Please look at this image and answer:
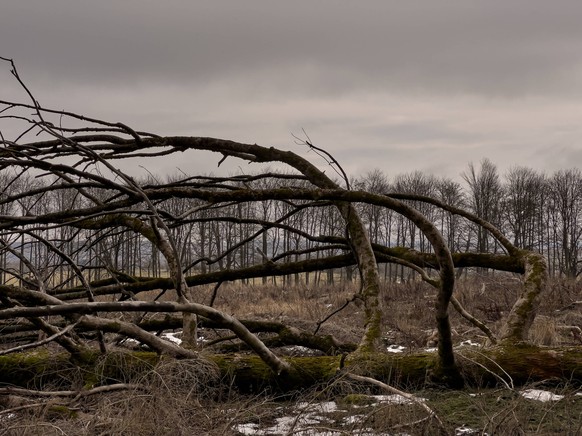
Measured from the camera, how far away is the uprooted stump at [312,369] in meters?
4.07

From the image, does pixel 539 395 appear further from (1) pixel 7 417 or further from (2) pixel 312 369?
(1) pixel 7 417

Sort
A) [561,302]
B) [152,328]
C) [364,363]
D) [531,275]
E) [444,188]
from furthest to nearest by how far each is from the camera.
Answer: [444,188]
[561,302]
[152,328]
[531,275]
[364,363]

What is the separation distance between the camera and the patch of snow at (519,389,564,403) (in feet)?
11.9

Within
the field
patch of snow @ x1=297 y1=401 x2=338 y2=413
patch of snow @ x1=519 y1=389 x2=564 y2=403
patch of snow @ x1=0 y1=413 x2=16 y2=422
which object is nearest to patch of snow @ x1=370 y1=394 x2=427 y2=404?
the field

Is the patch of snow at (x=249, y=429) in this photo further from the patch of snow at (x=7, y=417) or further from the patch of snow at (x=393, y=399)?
Result: the patch of snow at (x=7, y=417)

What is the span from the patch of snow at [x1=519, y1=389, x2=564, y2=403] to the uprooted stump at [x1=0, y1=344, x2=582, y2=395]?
111 mm

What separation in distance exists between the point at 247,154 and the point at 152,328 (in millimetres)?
2134

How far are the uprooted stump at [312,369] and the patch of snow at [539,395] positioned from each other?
0.11 metres

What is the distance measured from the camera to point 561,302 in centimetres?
1310

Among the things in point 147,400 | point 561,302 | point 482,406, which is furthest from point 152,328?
point 561,302

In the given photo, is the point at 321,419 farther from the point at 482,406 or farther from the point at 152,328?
the point at 152,328

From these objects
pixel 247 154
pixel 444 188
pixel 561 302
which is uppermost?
pixel 444 188

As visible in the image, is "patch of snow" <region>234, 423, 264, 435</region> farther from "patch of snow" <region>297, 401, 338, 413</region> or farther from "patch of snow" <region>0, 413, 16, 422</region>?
"patch of snow" <region>0, 413, 16, 422</region>

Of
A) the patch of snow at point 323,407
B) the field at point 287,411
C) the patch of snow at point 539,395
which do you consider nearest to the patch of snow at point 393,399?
the field at point 287,411
